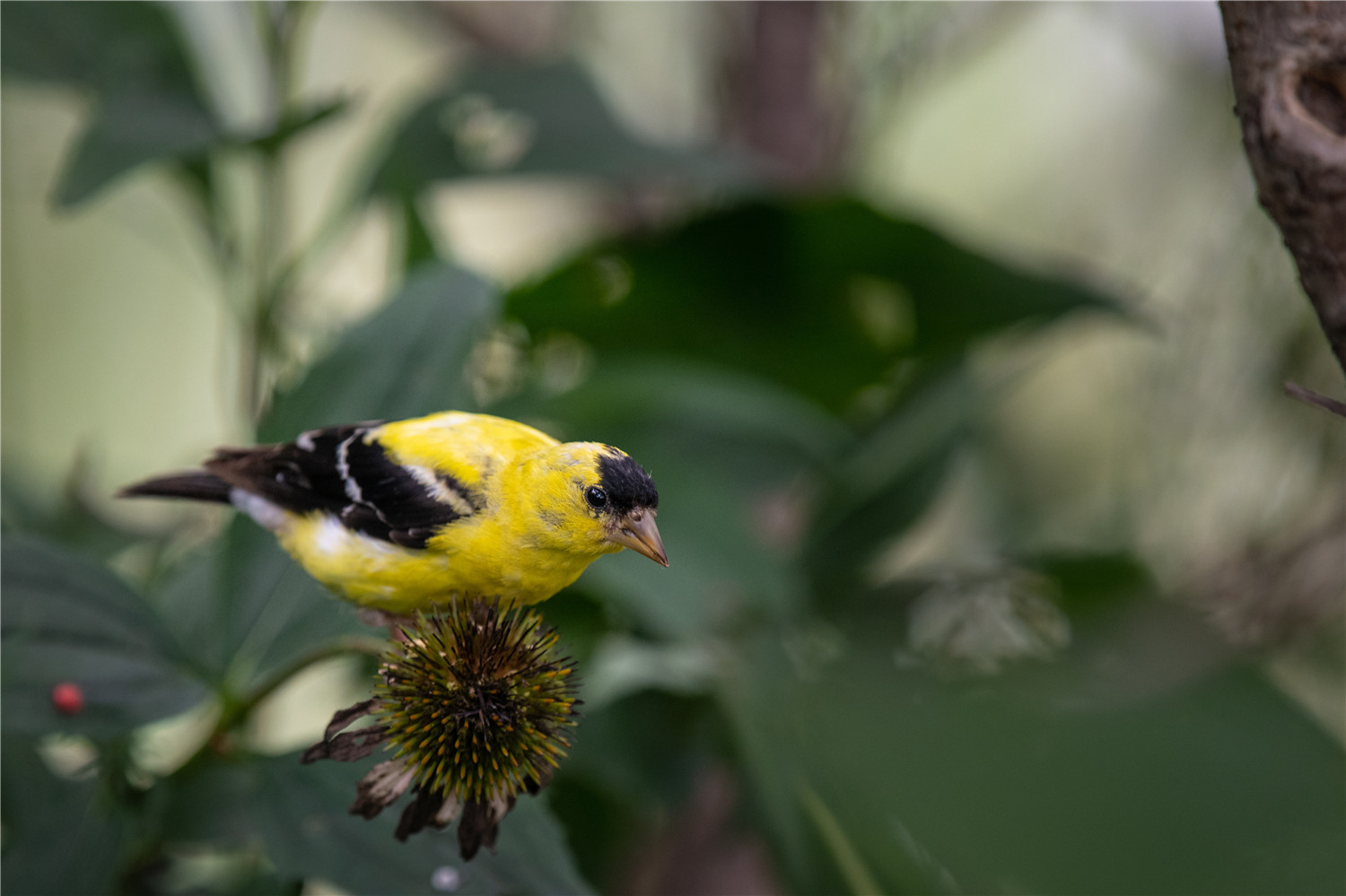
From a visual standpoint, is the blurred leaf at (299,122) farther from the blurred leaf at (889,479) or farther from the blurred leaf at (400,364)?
the blurred leaf at (889,479)

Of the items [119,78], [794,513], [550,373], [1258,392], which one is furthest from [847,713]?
[1258,392]

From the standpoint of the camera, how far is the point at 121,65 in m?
0.85

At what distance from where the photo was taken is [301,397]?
20.1 inches

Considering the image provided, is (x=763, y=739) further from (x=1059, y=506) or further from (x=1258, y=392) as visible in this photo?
(x=1059, y=506)

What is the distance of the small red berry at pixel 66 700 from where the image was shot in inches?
18.4

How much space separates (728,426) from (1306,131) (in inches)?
33.0

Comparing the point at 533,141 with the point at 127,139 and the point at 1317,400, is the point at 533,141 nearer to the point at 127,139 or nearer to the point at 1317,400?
the point at 127,139

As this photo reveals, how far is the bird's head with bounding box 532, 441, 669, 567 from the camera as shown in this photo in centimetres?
29

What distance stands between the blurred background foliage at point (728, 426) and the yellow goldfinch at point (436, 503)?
0.04 metres

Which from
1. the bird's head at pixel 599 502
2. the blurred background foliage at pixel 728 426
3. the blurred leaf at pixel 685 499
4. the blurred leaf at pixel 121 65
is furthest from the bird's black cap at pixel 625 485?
the blurred leaf at pixel 121 65

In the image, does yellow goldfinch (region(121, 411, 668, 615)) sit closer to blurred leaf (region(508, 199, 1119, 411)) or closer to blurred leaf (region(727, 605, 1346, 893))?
blurred leaf (region(727, 605, 1346, 893))

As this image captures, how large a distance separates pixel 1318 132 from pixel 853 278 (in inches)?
31.9

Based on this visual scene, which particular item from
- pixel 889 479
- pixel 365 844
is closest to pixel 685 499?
pixel 889 479

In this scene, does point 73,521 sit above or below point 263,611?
below
